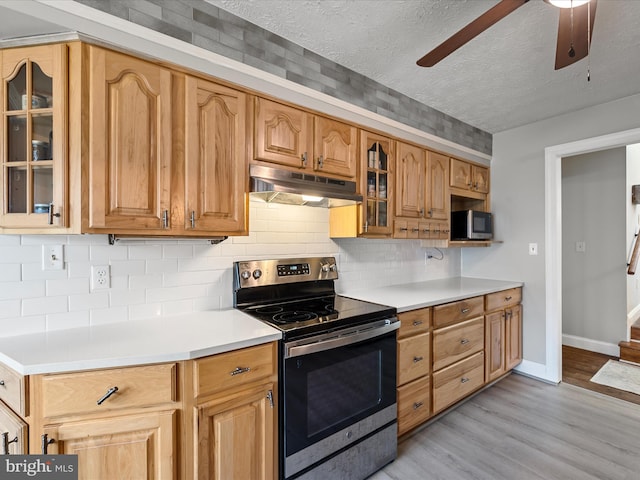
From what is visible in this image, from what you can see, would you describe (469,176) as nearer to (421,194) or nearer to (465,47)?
(421,194)

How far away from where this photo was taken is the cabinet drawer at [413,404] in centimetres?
207

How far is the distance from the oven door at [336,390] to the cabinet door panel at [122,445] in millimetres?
521

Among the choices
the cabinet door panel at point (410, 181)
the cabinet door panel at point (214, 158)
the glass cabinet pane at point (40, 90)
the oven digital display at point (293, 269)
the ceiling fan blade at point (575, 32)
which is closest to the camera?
the ceiling fan blade at point (575, 32)

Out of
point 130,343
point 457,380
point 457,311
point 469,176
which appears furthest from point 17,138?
point 469,176

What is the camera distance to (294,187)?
5.88ft

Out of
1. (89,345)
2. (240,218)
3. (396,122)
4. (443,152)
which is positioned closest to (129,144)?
(240,218)

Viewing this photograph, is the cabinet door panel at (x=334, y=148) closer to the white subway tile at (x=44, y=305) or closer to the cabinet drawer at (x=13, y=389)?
the white subway tile at (x=44, y=305)

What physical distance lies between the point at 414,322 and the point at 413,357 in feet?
0.78

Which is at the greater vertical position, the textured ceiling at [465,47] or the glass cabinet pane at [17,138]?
the textured ceiling at [465,47]

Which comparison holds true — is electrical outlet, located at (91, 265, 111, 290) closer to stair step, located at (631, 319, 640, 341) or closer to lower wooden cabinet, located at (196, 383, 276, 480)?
lower wooden cabinet, located at (196, 383, 276, 480)

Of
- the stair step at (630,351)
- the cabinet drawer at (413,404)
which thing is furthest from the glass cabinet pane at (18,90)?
the stair step at (630,351)

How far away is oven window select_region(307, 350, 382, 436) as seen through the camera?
5.29 ft

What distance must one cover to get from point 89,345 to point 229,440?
2.34 ft

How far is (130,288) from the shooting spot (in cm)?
169
